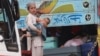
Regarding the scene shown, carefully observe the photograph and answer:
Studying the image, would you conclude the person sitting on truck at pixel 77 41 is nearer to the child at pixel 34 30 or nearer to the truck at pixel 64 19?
the truck at pixel 64 19

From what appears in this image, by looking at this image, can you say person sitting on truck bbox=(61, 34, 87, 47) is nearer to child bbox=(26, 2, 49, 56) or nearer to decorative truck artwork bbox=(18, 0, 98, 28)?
decorative truck artwork bbox=(18, 0, 98, 28)

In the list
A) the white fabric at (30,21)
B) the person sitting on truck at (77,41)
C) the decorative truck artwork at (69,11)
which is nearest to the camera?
the white fabric at (30,21)

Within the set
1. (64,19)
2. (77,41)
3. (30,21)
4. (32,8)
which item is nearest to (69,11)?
(64,19)

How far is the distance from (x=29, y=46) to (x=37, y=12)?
0.81 metres

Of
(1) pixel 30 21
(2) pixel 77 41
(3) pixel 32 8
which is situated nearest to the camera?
(1) pixel 30 21

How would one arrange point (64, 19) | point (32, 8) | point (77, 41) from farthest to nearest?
point (77, 41), point (64, 19), point (32, 8)

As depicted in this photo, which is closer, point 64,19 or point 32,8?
point 32,8

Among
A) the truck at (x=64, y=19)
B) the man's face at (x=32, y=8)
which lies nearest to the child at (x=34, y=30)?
the man's face at (x=32, y=8)

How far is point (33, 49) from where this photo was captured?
8.85m

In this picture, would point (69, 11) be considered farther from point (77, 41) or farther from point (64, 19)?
point (77, 41)

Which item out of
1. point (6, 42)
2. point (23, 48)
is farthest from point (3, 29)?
point (23, 48)

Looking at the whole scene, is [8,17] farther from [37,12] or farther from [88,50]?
[88,50]

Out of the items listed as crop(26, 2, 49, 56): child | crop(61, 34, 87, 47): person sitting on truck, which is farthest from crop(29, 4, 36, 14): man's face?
crop(61, 34, 87, 47): person sitting on truck

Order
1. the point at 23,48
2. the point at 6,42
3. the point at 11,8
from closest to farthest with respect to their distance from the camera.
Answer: the point at 6,42, the point at 11,8, the point at 23,48
